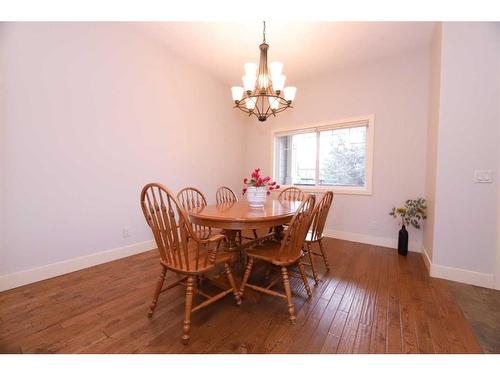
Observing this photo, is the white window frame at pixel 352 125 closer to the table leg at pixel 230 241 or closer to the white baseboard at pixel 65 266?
the table leg at pixel 230 241

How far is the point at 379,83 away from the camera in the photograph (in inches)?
122

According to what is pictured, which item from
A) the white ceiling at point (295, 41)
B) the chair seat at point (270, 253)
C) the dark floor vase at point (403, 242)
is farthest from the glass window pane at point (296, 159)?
the chair seat at point (270, 253)

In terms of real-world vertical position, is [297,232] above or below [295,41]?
below

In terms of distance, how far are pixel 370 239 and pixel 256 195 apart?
2.22m

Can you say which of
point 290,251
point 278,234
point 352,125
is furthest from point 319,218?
point 352,125

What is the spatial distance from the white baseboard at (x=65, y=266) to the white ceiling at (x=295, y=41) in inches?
108

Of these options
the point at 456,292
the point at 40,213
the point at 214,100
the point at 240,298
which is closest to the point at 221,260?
the point at 240,298

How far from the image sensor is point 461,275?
2.00 meters

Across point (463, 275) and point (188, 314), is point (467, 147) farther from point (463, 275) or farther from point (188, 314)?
point (188, 314)

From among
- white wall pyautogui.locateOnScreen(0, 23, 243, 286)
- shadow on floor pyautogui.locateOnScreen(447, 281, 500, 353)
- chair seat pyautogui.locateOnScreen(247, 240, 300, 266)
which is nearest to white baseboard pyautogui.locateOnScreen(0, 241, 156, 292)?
white wall pyautogui.locateOnScreen(0, 23, 243, 286)

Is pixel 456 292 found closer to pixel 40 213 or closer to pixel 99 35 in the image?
pixel 40 213

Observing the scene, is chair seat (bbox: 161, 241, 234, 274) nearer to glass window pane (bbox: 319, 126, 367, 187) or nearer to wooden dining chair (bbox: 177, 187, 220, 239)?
wooden dining chair (bbox: 177, 187, 220, 239)

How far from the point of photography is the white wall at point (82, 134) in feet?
5.91

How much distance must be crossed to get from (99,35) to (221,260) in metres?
2.75
